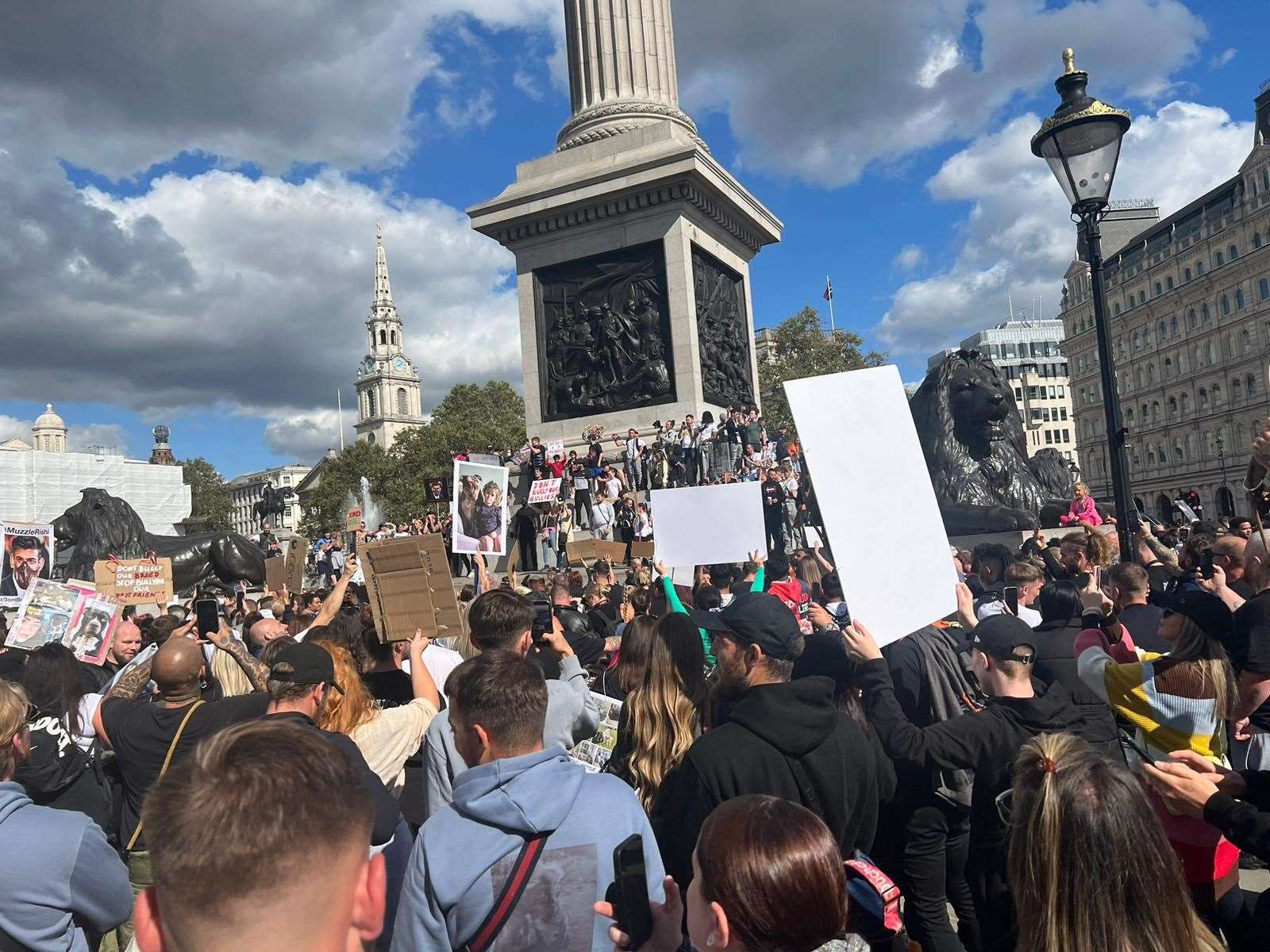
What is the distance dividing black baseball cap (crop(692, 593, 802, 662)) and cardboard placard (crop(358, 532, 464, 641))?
1.72 m

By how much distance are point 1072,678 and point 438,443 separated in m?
61.3

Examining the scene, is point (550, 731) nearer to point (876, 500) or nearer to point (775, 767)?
point (775, 767)

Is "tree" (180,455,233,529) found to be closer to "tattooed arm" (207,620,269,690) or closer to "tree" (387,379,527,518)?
"tree" (387,379,527,518)

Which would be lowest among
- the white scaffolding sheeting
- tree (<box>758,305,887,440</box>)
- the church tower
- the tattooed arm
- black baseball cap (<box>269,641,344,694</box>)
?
the tattooed arm

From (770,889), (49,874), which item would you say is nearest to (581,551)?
(49,874)

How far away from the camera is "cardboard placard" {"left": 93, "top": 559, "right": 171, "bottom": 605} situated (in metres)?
9.50

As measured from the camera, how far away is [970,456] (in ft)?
47.3

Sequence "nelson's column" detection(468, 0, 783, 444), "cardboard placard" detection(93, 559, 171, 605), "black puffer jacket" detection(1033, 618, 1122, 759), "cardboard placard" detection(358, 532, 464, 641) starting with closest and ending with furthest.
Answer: "black puffer jacket" detection(1033, 618, 1122, 759), "cardboard placard" detection(358, 532, 464, 641), "cardboard placard" detection(93, 559, 171, 605), "nelson's column" detection(468, 0, 783, 444)

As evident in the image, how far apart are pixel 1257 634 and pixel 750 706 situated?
1676 mm

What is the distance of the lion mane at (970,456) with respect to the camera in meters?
14.1

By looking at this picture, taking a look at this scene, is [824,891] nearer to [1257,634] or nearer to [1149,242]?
[1257,634]

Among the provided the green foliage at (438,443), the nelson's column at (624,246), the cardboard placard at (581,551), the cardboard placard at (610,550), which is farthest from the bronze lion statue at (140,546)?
the green foliage at (438,443)

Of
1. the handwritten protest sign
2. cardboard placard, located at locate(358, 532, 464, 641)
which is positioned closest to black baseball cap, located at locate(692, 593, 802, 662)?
cardboard placard, located at locate(358, 532, 464, 641)

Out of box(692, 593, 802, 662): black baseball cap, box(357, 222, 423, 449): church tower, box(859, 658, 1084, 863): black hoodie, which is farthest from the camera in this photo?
box(357, 222, 423, 449): church tower
